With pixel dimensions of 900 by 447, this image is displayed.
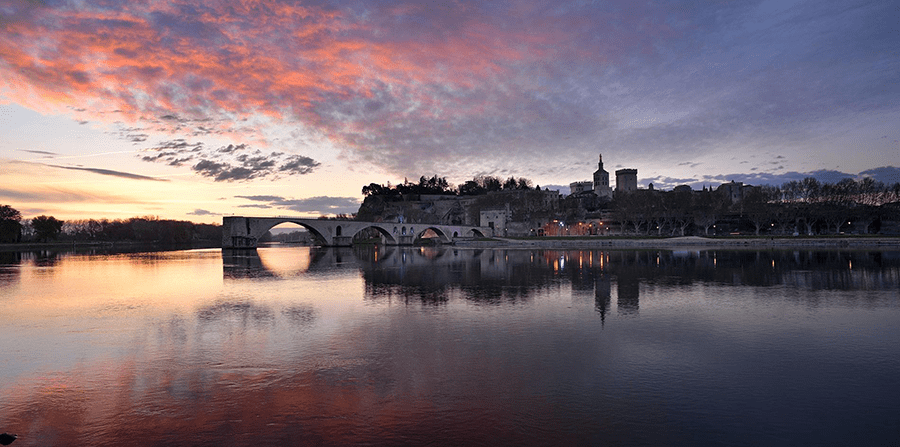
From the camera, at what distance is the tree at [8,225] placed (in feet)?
299

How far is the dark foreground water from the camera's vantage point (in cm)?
597

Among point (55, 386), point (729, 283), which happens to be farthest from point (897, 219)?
point (55, 386)

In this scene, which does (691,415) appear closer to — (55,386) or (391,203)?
(55,386)

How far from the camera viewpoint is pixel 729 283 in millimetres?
21031

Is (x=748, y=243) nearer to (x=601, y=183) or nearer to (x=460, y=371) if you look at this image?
(x=460, y=371)

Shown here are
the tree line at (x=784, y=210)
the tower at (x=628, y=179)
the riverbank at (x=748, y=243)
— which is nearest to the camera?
the riverbank at (x=748, y=243)

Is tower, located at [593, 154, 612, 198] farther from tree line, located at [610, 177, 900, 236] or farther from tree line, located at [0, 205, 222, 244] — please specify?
tree line, located at [0, 205, 222, 244]

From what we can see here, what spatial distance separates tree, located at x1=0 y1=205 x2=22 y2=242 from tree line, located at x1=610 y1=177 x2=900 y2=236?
376ft

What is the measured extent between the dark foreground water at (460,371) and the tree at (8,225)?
329 ft

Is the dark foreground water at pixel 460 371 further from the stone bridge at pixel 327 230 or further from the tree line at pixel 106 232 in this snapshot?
the tree line at pixel 106 232

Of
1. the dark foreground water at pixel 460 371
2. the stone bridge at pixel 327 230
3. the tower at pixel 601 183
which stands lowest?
the dark foreground water at pixel 460 371

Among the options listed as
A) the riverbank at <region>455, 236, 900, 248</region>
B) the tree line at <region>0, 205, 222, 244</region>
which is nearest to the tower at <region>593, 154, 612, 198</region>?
the riverbank at <region>455, 236, 900, 248</region>

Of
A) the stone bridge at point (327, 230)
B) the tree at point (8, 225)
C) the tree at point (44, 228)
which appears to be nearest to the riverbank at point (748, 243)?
the stone bridge at point (327, 230)

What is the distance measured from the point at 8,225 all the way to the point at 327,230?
2542 inches
